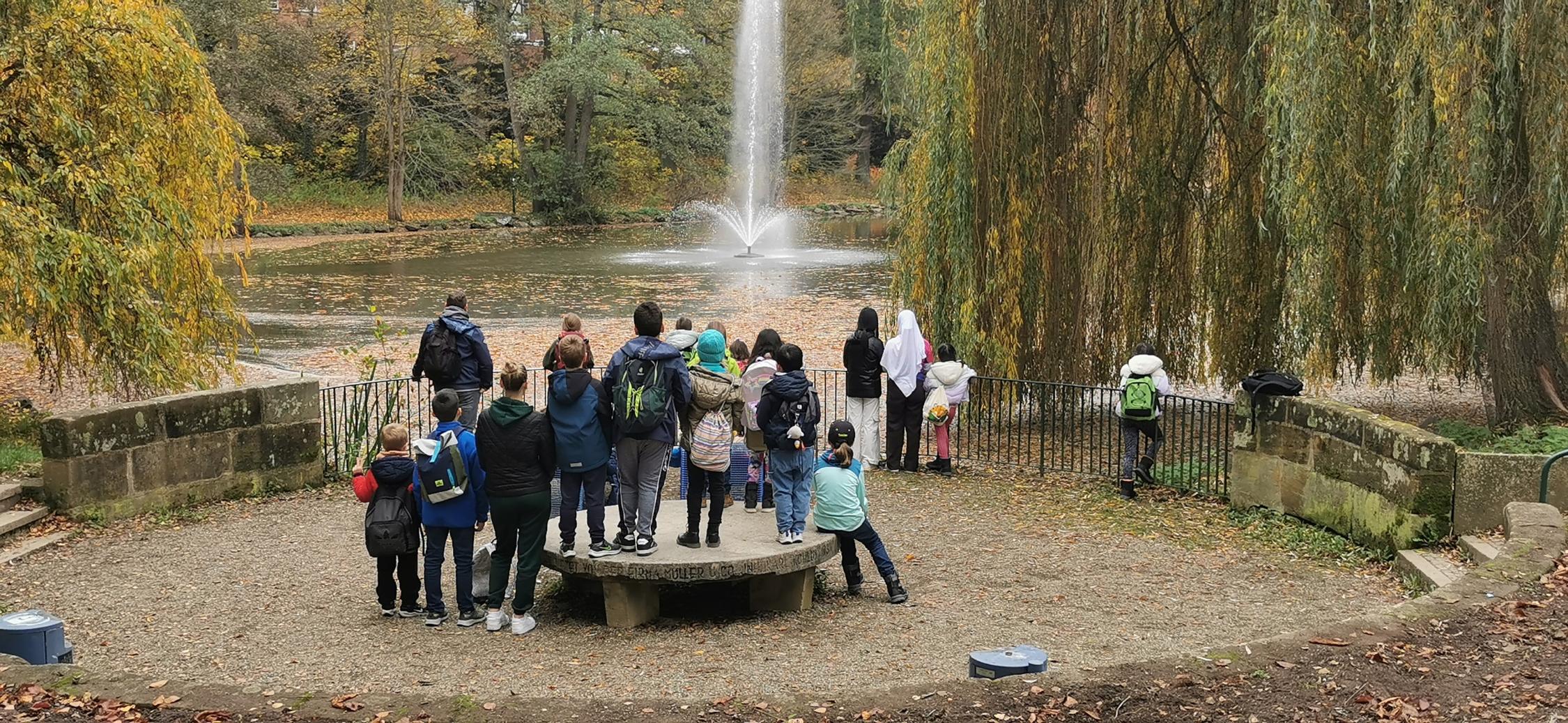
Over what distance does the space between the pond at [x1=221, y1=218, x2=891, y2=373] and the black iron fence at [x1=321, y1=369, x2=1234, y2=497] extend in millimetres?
2415

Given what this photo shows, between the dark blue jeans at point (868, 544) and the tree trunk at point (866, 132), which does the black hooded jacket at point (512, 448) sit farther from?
the tree trunk at point (866, 132)

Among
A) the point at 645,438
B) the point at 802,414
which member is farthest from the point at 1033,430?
the point at 645,438

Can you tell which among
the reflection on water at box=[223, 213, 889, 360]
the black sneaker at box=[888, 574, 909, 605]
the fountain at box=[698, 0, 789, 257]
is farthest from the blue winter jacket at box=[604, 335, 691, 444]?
the fountain at box=[698, 0, 789, 257]

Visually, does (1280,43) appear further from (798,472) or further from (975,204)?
(798,472)

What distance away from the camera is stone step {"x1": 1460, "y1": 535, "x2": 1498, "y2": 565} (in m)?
9.31

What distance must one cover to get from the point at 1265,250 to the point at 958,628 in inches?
297

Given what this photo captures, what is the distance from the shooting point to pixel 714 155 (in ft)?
208

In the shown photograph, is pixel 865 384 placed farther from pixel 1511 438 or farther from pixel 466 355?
pixel 1511 438

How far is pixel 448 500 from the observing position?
8.65 meters

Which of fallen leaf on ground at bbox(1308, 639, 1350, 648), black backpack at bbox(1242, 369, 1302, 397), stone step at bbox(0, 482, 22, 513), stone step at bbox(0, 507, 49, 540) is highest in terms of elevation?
black backpack at bbox(1242, 369, 1302, 397)

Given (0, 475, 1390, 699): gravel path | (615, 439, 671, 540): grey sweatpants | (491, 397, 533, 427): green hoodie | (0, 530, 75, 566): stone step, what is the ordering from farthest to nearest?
(0, 530, 75, 566): stone step → (615, 439, 671, 540): grey sweatpants → (491, 397, 533, 427): green hoodie → (0, 475, 1390, 699): gravel path

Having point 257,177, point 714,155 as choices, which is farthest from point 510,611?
point 714,155

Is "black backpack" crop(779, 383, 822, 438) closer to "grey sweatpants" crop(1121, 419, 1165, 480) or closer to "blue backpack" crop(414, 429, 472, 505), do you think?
"blue backpack" crop(414, 429, 472, 505)

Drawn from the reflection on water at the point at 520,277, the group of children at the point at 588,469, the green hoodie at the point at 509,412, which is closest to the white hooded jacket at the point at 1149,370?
the group of children at the point at 588,469
